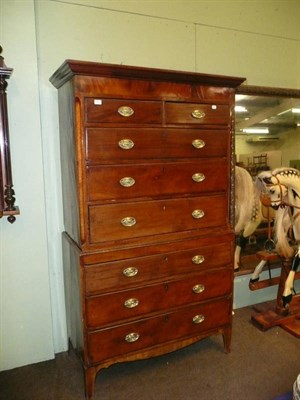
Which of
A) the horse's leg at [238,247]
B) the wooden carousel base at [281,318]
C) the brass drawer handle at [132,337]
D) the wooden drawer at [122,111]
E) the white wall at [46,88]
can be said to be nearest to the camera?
the wooden drawer at [122,111]

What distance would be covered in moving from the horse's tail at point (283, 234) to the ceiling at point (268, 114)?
751 mm

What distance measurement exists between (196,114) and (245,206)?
112 centimetres

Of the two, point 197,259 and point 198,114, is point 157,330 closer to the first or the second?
point 197,259

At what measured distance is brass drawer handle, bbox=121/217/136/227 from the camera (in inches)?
71.4

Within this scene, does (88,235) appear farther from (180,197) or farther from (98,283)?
(180,197)

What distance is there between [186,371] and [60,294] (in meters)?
1.06

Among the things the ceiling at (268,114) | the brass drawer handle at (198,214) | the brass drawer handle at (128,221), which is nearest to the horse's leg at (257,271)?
the brass drawer handle at (198,214)

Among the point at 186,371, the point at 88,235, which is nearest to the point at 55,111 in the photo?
the point at 88,235

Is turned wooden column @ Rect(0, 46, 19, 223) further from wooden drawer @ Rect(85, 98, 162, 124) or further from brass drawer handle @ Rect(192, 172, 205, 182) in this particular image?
brass drawer handle @ Rect(192, 172, 205, 182)

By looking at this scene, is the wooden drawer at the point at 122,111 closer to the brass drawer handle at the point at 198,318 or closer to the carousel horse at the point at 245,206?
the carousel horse at the point at 245,206

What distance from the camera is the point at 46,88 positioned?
2113 mm

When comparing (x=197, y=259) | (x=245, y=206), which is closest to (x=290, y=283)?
(x=245, y=206)

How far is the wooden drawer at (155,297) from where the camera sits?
1804mm

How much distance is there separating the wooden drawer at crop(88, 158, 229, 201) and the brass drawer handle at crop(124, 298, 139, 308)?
63 centimetres
